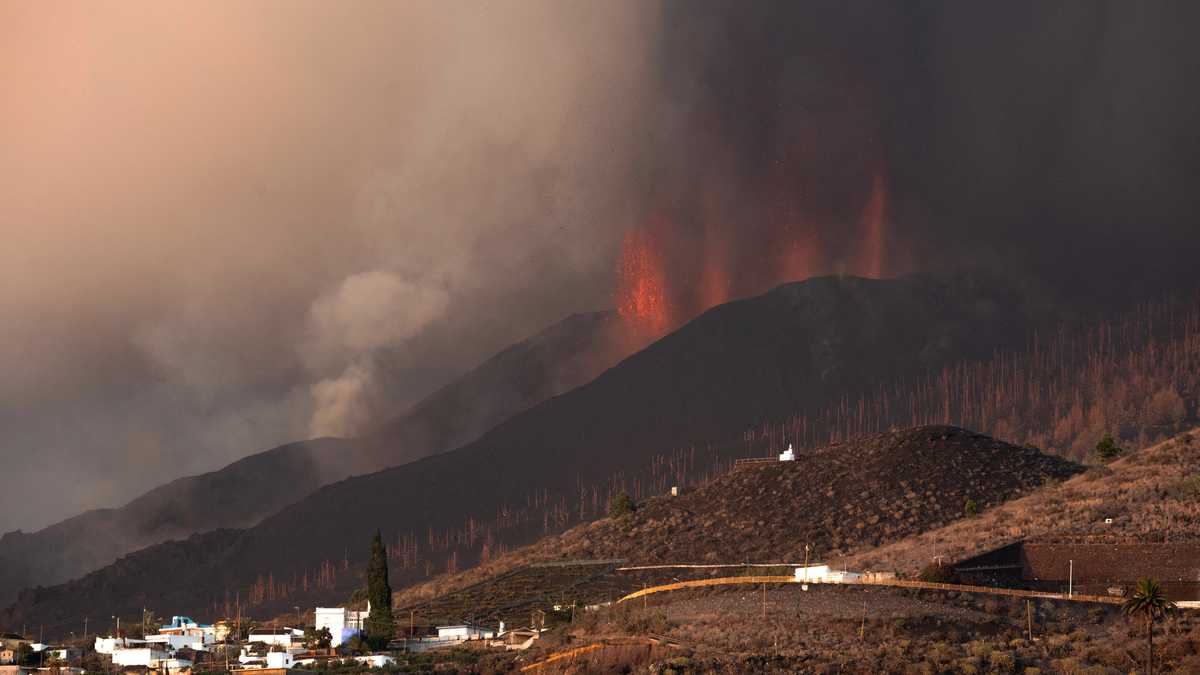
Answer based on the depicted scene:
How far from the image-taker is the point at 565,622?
13388 centimetres

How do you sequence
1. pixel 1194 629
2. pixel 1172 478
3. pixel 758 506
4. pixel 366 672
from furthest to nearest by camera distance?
pixel 758 506, pixel 1172 478, pixel 366 672, pixel 1194 629

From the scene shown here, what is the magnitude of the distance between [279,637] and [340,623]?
516 centimetres

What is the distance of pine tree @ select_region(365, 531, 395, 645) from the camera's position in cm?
14112

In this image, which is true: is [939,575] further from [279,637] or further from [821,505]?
[279,637]

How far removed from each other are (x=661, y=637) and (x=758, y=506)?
65442mm

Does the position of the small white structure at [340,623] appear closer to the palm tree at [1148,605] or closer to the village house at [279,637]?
the village house at [279,637]

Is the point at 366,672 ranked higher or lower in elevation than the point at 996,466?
lower

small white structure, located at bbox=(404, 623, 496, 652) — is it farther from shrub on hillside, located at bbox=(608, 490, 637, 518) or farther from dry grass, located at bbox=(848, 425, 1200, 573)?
shrub on hillside, located at bbox=(608, 490, 637, 518)

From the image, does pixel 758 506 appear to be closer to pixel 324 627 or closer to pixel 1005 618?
pixel 324 627

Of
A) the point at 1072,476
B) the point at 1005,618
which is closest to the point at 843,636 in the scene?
the point at 1005,618

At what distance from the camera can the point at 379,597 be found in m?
149

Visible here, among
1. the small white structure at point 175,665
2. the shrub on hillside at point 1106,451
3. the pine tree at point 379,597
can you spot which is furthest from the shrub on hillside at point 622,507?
the small white structure at point 175,665

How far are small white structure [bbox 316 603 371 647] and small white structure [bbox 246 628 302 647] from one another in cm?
219

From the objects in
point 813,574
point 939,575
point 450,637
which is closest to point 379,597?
point 450,637
